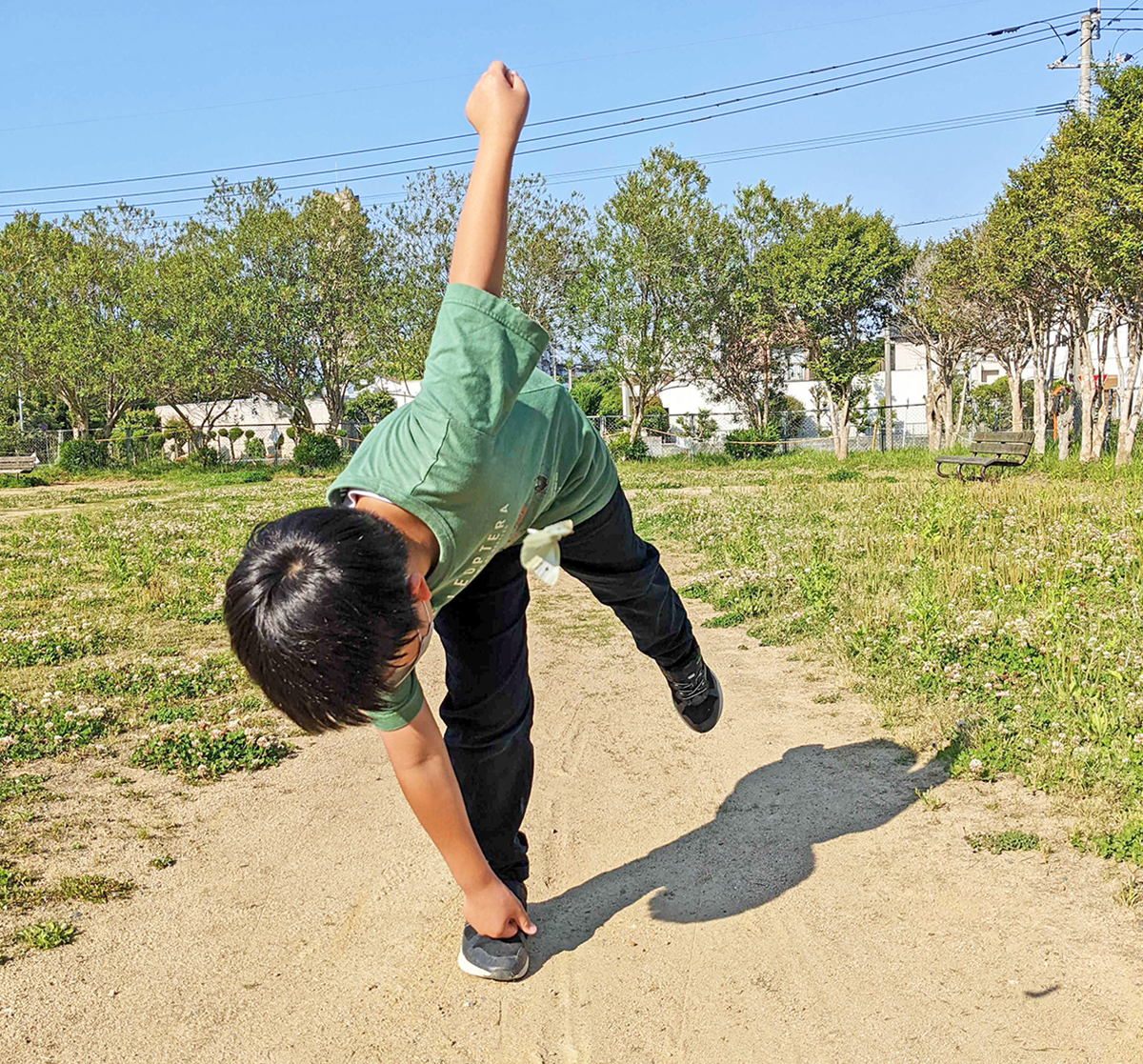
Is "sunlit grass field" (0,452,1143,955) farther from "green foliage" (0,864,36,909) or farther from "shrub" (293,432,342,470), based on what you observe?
"shrub" (293,432,342,470)

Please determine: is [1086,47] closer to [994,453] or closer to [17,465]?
[994,453]

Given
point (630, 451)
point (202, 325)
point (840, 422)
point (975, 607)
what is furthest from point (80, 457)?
point (975, 607)

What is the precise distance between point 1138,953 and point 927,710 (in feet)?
6.37

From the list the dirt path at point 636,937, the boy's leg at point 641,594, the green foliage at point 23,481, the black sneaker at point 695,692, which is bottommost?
the green foliage at point 23,481

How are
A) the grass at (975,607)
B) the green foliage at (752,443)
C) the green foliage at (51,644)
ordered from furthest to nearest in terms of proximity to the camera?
the green foliage at (752,443)
the green foliage at (51,644)
the grass at (975,607)

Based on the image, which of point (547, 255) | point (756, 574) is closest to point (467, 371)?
point (756, 574)

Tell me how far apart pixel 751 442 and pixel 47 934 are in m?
28.4

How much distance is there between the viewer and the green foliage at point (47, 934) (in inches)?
114

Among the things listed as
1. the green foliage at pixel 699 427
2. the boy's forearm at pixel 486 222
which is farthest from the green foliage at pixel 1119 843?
the green foliage at pixel 699 427

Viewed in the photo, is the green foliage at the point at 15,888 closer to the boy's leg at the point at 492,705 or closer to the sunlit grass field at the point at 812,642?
the sunlit grass field at the point at 812,642

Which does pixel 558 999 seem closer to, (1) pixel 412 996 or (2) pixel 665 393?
(1) pixel 412 996

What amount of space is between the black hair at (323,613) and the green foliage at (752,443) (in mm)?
27988

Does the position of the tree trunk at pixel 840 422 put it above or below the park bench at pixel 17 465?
above

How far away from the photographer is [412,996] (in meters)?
2.64
